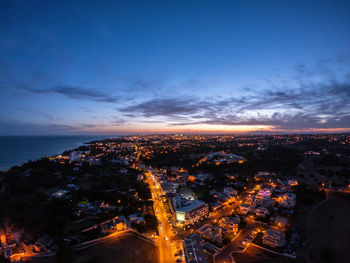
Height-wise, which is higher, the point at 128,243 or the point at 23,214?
the point at 23,214

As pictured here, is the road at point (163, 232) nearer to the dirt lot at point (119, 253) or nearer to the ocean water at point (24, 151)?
the dirt lot at point (119, 253)

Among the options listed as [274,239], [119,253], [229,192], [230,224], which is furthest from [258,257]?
[229,192]

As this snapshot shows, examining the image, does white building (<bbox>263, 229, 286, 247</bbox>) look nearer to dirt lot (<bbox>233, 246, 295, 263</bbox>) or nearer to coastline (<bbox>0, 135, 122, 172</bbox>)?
dirt lot (<bbox>233, 246, 295, 263</bbox>)

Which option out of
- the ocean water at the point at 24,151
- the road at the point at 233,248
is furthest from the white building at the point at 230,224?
the ocean water at the point at 24,151

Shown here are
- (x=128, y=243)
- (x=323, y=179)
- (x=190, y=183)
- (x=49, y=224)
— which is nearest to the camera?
(x=128, y=243)

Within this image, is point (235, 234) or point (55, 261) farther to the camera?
point (235, 234)

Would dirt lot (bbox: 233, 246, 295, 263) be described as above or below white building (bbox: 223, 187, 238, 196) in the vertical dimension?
below

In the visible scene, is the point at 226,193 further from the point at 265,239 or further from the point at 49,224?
the point at 49,224

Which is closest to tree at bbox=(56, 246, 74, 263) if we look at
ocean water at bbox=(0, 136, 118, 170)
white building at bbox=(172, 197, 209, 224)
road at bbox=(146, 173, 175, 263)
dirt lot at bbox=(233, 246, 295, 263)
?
road at bbox=(146, 173, 175, 263)

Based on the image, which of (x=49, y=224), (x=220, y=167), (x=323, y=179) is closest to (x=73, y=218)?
(x=49, y=224)
